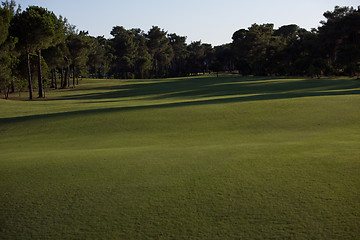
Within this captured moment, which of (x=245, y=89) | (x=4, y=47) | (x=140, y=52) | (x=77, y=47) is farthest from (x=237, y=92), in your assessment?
(x=140, y=52)

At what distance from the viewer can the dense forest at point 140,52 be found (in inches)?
1430

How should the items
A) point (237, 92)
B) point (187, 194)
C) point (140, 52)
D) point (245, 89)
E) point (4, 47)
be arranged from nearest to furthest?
point (187, 194) < point (237, 92) < point (245, 89) < point (4, 47) < point (140, 52)

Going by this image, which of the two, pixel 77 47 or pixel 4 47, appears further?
pixel 77 47

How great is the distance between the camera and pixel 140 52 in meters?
123

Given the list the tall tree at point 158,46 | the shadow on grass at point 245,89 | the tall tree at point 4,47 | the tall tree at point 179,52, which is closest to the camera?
the shadow on grass at point 245,89

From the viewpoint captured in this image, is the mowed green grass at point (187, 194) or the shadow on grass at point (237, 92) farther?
the shadow on grass at point (237, 92)

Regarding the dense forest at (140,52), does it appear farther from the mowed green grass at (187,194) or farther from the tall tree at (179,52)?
the mowed green grass at (187,194)

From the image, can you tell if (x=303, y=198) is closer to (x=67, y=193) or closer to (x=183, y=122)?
(x=67, y=193)

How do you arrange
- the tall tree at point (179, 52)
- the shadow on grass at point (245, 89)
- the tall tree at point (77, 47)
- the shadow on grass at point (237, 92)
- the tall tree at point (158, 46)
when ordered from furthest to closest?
the tall tree at point (179, 52) < the tall tree at point (158, 46) < the tall tree at point (77, 47) < the shadow on grass at point (245, 89) < the shadow on grass at point (237, 92)

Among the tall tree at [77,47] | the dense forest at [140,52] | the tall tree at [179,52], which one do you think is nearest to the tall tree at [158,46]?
the dense forest at [140,52]

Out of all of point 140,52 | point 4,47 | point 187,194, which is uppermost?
point 140,52

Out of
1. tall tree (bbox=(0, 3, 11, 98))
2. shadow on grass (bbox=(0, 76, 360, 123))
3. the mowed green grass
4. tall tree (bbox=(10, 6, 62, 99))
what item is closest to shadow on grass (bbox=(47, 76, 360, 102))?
shadow on grass (bbox=(0, 76, 360, 123))

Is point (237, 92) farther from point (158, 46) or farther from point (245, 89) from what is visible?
point (158, 46)

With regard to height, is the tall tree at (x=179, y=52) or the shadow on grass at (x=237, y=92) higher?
the tall tree at (x=179, y=52)
